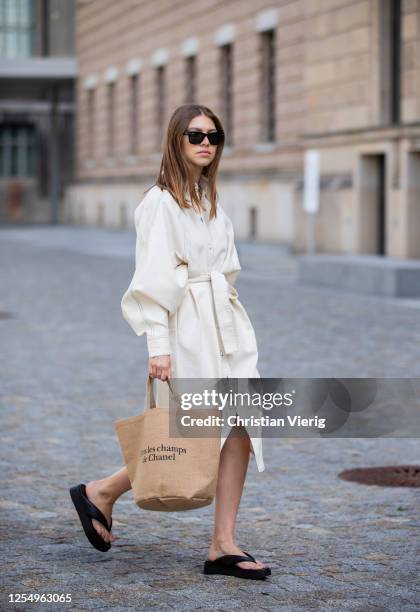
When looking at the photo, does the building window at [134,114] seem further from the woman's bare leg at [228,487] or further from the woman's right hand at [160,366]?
the woman's right hand at [160,366]

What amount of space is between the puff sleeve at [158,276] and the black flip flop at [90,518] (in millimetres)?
776

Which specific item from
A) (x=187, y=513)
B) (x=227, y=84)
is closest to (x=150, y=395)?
(x=187, y=513)

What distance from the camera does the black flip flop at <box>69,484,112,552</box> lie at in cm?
528

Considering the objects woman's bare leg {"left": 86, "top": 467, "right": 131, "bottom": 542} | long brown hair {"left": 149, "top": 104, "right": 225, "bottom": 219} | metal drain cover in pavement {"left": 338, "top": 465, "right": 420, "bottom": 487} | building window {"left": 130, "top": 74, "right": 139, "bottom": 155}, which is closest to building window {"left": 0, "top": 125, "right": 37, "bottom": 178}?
building window {"left": 130, "top": 74, "right": 139, "bottom": 155}

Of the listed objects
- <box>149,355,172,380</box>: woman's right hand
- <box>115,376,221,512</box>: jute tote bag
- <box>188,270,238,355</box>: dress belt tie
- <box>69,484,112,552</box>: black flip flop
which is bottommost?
<box>69,484,112,552</box>: black flip flop

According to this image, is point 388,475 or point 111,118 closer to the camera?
point 388,475

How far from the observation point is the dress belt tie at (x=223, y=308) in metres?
4.93

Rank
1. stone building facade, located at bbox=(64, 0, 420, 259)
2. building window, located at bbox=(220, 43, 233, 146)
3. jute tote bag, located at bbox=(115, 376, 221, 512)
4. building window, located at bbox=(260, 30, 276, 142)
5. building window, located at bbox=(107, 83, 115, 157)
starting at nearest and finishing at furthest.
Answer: jute tote bag, located at bbox=(115, 376, 221, 512)
stone building facade, located at bbox=(64, 0, 420, 259)
building window, located at bbox=(260, 30, 276, 142)
building window, located at bbox=(220, 43, 233, 146)
building window, located at bbox=(107, 83, 115, 157)

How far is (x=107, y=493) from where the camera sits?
210 inches

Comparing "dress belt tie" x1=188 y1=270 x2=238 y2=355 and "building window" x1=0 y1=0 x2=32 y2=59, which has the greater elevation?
"building window" x1=0 y1=0 x2=32 y2=59

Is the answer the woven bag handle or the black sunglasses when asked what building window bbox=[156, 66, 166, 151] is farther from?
the woven bag handle

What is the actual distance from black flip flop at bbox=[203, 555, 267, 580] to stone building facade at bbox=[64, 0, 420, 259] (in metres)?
17.9

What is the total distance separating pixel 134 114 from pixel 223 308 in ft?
127

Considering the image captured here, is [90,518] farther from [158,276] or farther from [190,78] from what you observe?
[190,78]
